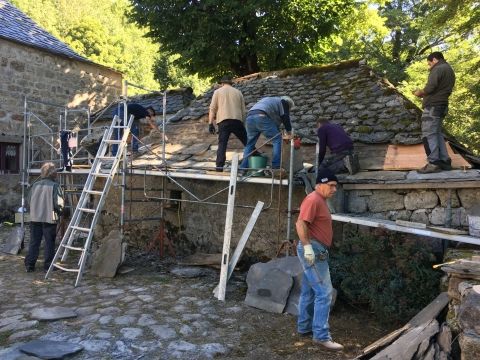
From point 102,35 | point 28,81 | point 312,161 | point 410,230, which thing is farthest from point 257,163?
point 102,35

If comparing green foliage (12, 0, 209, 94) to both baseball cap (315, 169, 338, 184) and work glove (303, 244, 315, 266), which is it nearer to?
baseball cap (315, 169, 338, 184)

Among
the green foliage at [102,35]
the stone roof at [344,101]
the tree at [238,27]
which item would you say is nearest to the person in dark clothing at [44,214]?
the stone roof at [344,101]

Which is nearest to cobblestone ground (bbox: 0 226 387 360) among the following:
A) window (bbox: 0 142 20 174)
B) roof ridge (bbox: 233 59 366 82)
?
roof ridge (bbox: 233 59 366 82)

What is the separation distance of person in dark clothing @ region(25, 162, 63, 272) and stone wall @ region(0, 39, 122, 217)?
6426mm

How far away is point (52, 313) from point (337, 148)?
4.29 m

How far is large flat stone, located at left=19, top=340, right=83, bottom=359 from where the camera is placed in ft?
12.6

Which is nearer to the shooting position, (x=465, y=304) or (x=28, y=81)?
(x=465, y=304)

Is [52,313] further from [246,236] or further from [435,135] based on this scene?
[435,135]

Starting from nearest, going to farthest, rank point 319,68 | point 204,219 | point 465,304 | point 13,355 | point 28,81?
1. point 465,304
2. point 13,355
3. point 204,219
4. point 319,68
5. point 28,81

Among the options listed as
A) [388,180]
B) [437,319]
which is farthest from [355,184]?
[437,319]

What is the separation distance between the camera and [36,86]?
1334 centimetres

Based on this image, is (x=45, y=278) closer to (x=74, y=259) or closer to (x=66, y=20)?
(x=74, y=259)

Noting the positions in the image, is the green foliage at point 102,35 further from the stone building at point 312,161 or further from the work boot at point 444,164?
the work boot at point 444,164

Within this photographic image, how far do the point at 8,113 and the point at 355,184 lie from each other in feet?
36.1
